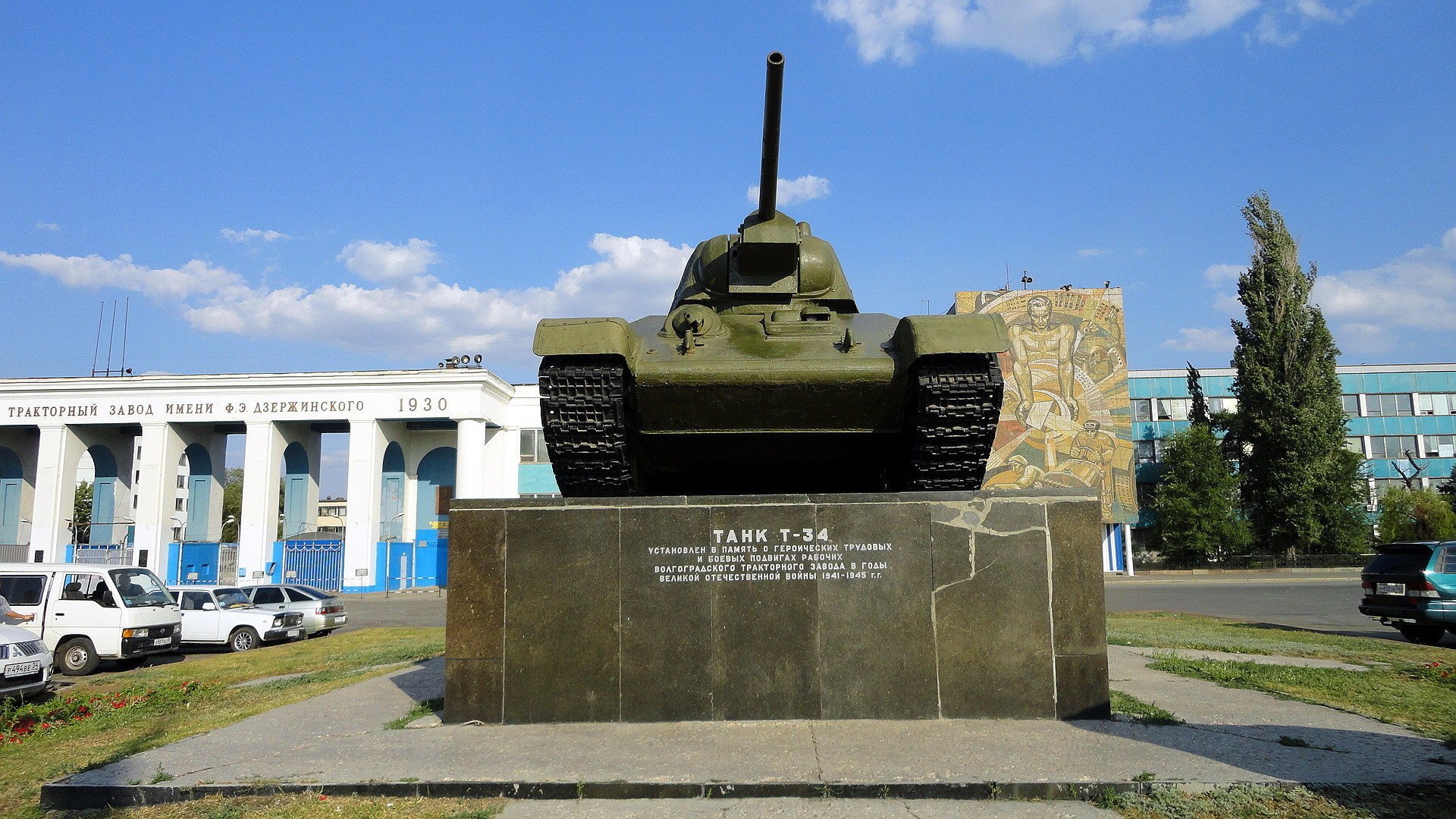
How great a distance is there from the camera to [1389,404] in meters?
54.3

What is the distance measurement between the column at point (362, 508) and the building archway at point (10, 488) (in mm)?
14661

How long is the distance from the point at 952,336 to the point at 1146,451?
52.9 metres

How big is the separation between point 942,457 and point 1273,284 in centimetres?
4108

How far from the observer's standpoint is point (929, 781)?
443 centimetres

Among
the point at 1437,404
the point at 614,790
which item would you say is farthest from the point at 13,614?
the point at 1437,404

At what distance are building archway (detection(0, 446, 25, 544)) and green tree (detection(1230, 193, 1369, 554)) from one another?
164 ft

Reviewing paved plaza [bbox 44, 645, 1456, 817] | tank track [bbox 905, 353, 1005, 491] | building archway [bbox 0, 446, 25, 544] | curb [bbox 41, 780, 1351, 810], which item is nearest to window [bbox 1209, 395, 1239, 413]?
paved plaza [bbox 44, 645, 1456, 817]

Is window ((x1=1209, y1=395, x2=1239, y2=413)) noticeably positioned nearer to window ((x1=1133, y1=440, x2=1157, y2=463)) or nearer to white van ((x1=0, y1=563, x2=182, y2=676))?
window ((x1=1133, y1=440, x2=1157, y2=463))

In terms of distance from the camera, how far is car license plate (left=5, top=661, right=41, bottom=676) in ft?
29.2

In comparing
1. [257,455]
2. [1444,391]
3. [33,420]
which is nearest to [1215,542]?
[1444,391]

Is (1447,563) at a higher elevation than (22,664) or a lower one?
higher

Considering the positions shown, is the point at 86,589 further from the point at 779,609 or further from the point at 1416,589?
the point at 1416,589

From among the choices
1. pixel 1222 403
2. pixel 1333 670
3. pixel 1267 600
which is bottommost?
pixel 1267 600

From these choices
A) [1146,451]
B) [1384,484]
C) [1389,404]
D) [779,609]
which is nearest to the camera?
[779,609]
